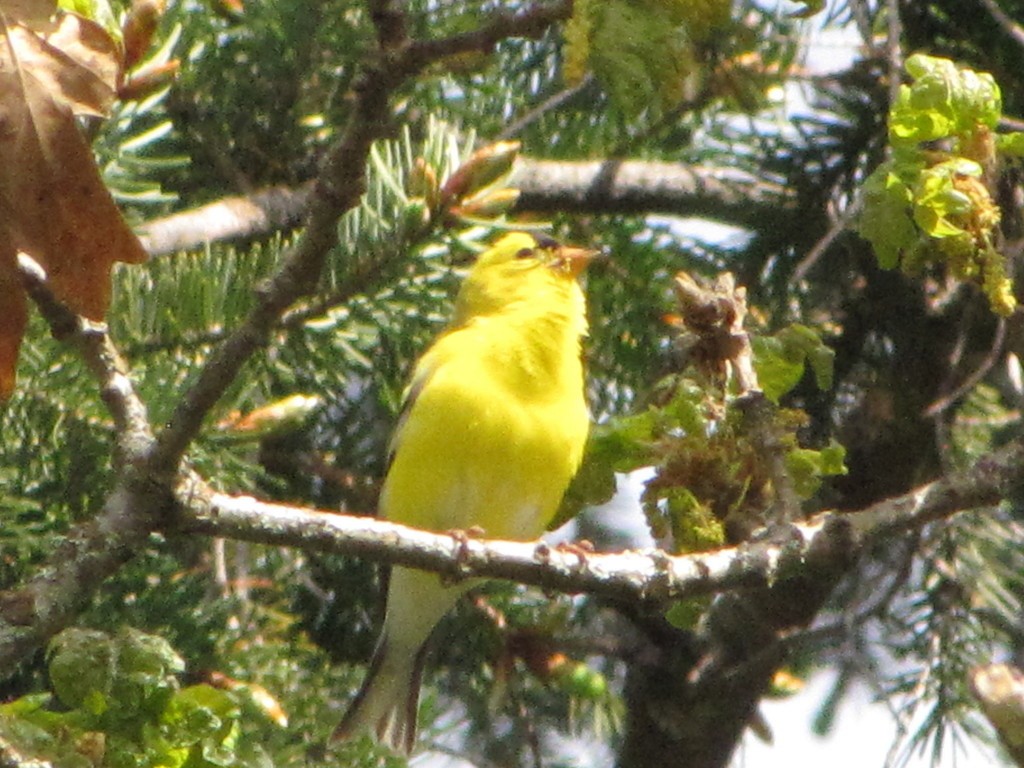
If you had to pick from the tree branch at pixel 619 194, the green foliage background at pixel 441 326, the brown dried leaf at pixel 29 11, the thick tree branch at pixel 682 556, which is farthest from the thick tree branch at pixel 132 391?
the tree branch at pixel 619 194

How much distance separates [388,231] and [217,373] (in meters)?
0.79

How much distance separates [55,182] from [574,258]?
1.73 m

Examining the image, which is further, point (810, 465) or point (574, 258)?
point (574, 258)

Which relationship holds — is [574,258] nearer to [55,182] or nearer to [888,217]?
[888,217]

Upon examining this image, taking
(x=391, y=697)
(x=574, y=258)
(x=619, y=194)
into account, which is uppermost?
(x=619, y=194)

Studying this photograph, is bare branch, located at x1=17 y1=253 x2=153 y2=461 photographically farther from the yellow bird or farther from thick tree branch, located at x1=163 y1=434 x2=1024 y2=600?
the yellow bird

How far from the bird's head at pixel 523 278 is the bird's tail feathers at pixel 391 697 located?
0.78 meters

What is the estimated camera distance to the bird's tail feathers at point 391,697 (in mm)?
2854

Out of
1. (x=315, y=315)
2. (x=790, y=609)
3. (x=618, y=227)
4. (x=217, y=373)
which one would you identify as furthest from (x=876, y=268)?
(x=217, y=373)

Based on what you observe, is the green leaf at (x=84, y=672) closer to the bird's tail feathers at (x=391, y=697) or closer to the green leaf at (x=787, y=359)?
the green leaf at (x=787, y=359)

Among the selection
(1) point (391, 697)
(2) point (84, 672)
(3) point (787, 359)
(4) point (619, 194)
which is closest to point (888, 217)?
(3) point (787, 359)

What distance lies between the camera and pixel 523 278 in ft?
Answer: 12.1

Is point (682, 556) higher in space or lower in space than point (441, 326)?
higher

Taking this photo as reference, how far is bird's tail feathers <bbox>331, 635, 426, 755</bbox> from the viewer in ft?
9.36
